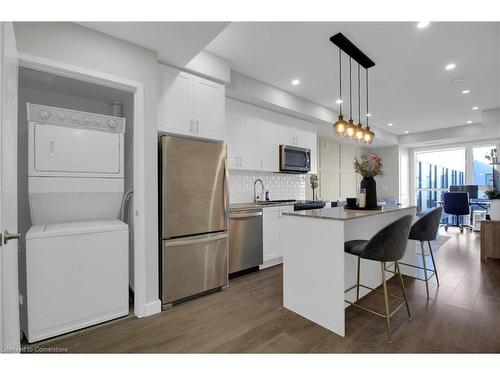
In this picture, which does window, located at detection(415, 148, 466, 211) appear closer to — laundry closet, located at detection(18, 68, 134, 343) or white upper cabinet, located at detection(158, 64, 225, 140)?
white upper cabinet, located at detection(158, 64, 225, 140)

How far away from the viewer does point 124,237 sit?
2.12m

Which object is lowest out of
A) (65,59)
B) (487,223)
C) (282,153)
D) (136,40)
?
(487,223)

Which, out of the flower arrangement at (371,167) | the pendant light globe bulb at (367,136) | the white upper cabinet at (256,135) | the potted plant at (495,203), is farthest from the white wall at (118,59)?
the potted plant at (495,203)

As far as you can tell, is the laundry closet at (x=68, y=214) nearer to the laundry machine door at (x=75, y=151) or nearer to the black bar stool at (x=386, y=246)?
the laundry machine door at (x=75, y=151)

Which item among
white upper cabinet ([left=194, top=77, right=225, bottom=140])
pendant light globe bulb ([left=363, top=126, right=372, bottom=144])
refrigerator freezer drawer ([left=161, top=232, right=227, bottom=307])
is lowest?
refrigerator freezer drawer ([left=161, top=232, right=227, bottom=307])

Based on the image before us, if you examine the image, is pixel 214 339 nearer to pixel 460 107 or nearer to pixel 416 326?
pixel 416 326

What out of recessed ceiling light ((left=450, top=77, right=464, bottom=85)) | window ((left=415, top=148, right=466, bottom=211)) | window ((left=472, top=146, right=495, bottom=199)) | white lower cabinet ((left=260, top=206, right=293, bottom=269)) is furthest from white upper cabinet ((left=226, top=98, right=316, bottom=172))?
window ((left=472, top=146, right=495, bottom=199))

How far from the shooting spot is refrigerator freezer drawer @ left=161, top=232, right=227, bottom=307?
7.55ft

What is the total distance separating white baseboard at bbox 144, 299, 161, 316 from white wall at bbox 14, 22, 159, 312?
26 millimetres

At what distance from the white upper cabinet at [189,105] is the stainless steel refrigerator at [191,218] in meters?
0.22

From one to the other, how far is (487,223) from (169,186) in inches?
186

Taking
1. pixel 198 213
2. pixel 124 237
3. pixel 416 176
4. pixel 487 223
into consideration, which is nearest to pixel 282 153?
pixel 198 213

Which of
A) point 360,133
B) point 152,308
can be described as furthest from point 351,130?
point 152,308

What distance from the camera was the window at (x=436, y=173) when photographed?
23.8 feet
